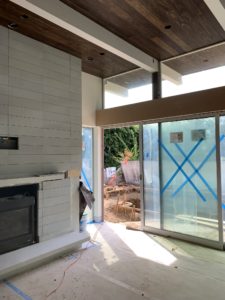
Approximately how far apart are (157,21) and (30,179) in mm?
2709

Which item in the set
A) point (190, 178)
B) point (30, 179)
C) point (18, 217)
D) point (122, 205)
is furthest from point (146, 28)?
point (122, 205)

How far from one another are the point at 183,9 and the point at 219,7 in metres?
0.44

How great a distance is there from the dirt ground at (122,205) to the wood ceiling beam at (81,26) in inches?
141

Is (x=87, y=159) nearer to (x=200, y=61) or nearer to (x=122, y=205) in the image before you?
(x=122, y=205)

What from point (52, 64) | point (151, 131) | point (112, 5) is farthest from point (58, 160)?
point (112, 5)

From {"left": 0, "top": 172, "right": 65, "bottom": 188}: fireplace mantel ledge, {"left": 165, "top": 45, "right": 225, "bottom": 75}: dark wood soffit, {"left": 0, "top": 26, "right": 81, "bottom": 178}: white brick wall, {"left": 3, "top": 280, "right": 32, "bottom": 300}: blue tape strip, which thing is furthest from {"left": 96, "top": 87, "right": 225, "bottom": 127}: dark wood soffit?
{"left": 3, "top": 280, "right": 32, "bottom": 300}: blue tape strip

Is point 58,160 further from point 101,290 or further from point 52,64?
point 101,290

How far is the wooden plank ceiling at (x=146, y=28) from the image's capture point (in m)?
2.86

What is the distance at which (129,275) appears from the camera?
2.99 meters

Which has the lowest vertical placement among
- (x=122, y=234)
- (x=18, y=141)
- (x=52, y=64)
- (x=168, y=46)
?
(x=122, y=234)

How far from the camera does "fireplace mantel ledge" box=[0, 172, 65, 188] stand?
10.3ft

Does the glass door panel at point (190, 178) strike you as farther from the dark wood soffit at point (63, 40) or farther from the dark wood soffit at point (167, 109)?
the dark wood soffit at point (63, 40)

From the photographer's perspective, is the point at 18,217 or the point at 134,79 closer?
the point at 18,217

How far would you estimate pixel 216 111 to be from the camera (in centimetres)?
372
